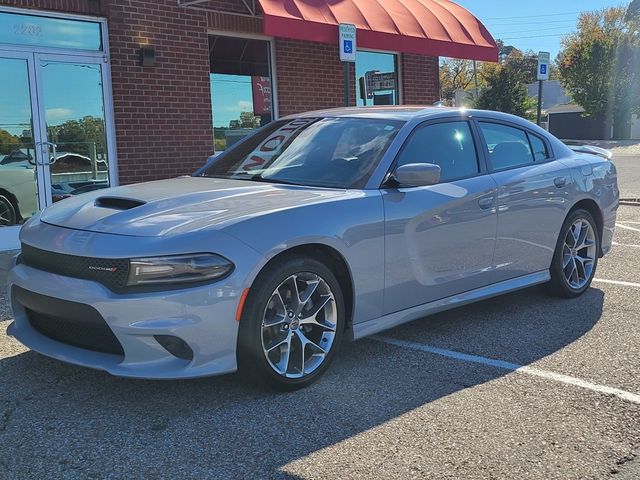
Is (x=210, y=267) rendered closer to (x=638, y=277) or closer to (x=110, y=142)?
(x=638, y=277)

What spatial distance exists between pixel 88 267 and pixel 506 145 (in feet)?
11.0

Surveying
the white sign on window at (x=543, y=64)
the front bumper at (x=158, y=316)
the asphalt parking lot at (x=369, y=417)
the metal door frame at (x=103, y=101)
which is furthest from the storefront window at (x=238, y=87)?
the front bumper at (x=158, y=316)

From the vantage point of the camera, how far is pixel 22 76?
7.79 m

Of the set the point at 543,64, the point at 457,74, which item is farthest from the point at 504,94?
the point at 457,74

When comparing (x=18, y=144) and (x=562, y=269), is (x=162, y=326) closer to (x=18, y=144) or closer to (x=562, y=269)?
(x=562, y=269)

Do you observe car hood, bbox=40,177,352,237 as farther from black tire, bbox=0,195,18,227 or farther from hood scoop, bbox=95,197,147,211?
black tire, bbox=0,195,18,227

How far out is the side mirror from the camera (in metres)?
4.09

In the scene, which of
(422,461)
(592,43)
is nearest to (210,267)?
(422,461)

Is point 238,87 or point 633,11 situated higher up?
point 633,11

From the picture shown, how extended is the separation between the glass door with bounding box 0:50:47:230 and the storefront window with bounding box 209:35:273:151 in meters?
2.66

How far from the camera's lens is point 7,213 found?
7.85m

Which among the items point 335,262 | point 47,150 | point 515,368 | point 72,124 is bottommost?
point 515,368

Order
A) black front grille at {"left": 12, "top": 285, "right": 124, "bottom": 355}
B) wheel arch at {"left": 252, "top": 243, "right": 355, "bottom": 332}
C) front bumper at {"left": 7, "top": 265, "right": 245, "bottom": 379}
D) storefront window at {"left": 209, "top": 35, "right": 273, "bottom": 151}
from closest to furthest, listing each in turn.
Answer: front bumper at {"left": 7, "top": 265, "right": 245, "bottom": 379}
black front grille at {"left": 12, "top": 285, "right": 124, "bottom": 355}
wheel arch at {"left": 252, "top": 243, "right": 355, "bottom": 332}
storefront window at {"left": 209, "top": 35, "right": 273, "bottom": 151}

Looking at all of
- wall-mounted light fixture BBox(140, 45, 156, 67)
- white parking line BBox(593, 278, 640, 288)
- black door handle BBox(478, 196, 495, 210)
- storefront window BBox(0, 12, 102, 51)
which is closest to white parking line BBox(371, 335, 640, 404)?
black door handle BBox(478, 196, 495, 210)
